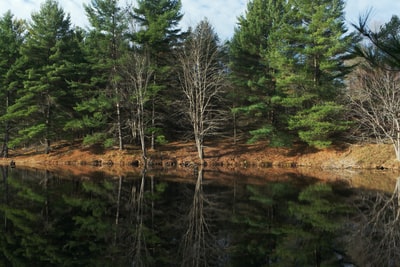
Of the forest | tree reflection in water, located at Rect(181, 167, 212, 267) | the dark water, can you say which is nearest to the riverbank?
the forest

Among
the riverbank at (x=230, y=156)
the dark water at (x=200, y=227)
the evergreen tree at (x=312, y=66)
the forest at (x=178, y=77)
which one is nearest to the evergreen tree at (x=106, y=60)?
the forest at (x=178, y=77)

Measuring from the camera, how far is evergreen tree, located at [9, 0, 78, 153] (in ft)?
94.5

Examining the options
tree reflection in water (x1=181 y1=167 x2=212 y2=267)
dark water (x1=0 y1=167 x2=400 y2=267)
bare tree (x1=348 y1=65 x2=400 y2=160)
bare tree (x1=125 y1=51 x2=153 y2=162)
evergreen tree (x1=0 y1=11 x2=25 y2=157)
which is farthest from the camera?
evergreen tree (x1=0 y1=11 x2=25 y2=157)

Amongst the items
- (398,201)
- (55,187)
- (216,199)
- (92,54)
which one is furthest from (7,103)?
(398,201)

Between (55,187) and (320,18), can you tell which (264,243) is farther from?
(320,18)

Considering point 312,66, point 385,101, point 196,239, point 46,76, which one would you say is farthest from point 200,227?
point 46,76

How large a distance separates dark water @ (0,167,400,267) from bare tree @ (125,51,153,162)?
12566mm

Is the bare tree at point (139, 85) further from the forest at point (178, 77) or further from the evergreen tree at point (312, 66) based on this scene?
the evergreen tree at point (312, 66)

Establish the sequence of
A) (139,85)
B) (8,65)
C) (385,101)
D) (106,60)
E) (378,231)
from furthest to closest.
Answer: (8,65) < (106,60) < (139,85) < (385,101) < (378,231)

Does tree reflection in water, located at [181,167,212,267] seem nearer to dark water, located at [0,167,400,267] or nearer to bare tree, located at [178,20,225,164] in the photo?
dark water, located at [0,167,400,267]

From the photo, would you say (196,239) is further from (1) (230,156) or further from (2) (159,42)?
(2) (159,42)

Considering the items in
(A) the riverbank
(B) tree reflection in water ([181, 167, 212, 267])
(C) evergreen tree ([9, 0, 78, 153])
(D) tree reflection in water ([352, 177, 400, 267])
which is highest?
(C) evergreen tree ([9, 0, 78, 153])

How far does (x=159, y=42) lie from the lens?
28.0 m

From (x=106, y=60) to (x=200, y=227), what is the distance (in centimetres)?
2307
